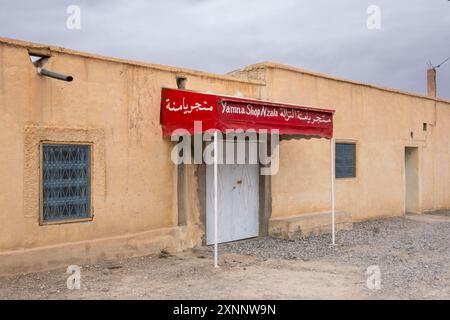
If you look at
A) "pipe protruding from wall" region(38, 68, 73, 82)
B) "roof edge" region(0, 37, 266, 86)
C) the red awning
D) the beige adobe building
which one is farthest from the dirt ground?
"roof edge" region(0, 37, 266, 86)

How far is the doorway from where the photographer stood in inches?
594

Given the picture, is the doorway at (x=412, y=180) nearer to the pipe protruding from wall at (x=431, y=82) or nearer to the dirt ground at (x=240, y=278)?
the pipe protruding from wall at (x=431, y=82)

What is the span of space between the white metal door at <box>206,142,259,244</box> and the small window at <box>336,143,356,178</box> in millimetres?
2940

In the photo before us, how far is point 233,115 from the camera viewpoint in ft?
23.6

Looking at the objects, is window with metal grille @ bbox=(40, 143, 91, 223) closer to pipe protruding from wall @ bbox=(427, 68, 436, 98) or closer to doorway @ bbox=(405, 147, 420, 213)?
doorway @ bbox=(405, 147, 420, 213)

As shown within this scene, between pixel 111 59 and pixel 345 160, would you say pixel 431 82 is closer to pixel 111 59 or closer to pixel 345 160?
pixel 345 160

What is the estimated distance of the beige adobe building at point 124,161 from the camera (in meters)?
6.61

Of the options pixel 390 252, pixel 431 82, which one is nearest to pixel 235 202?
pixel 390 252

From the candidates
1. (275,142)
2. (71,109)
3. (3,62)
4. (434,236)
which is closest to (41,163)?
(71,109)

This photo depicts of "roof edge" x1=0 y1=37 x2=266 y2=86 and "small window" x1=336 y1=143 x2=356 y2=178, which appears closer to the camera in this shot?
"roof edge" x1=0 y1=37 x2=266 y2=86

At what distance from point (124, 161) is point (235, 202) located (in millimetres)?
2775

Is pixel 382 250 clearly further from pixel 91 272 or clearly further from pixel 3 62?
pixel 3 62

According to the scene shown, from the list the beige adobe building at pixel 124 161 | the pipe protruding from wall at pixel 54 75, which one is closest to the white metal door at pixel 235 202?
the beige adobe building at pixel 124 161

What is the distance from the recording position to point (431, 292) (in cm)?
594
